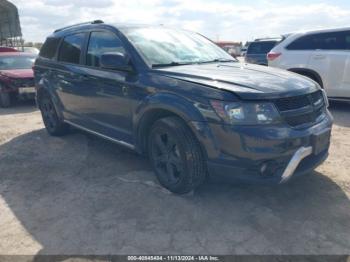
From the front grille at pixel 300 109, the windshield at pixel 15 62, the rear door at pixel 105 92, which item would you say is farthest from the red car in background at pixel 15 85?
the front grille at pixel 300 109

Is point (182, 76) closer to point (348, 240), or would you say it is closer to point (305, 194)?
point (305, 194)

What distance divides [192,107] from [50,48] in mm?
3594

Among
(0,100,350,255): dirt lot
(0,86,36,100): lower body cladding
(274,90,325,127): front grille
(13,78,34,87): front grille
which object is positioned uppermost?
(274,90,325,127): front grille

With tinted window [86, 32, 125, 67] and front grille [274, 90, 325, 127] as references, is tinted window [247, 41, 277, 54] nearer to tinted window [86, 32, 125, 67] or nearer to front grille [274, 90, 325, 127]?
tinted window [86, 32, 125, 67]

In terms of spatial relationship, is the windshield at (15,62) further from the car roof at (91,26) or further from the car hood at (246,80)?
the car hood at (246,80)

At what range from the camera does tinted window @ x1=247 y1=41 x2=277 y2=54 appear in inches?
538

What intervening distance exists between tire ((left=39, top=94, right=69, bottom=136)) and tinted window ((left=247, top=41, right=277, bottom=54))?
31.6 feet

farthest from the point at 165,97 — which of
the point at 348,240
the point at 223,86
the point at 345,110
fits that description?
the point at 345,110

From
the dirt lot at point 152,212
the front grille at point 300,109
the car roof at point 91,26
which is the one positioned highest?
the car roof at point 91,26

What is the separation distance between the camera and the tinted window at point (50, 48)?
5722 mm

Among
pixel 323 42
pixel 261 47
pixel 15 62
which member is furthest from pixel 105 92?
pixel 261 47

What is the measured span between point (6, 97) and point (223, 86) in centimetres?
779

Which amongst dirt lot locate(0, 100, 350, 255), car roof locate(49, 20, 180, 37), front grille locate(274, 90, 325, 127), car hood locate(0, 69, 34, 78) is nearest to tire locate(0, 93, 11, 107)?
car hood locate(0, 69, 34, 78)

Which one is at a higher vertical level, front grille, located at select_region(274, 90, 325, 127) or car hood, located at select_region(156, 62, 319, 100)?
car hood, located at select_region(156, 62, 319, 100)
